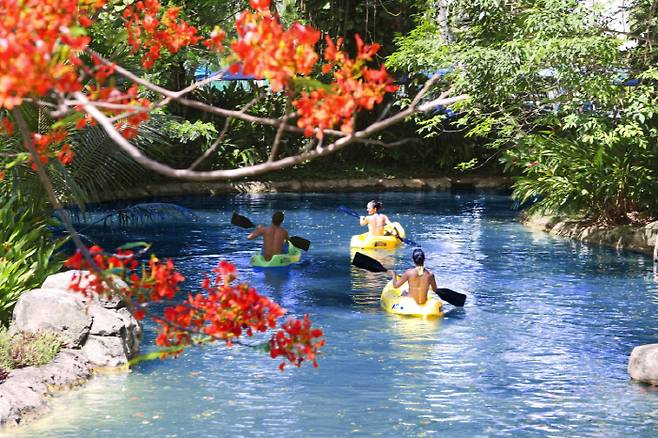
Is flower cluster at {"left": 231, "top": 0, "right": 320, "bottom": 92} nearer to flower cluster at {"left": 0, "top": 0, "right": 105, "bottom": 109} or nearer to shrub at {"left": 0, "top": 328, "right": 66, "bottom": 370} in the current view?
flower cluster at {"left": 0, "top": 0, "right": 105, "bottom": 109}

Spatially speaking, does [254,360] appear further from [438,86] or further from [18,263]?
[438,86]

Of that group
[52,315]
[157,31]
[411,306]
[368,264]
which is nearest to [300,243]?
[368,264]

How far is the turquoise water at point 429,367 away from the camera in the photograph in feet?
32.2

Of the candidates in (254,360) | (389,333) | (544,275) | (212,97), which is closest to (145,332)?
(254,360)

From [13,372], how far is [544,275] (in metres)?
10.5

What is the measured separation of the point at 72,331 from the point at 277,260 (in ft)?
24.3

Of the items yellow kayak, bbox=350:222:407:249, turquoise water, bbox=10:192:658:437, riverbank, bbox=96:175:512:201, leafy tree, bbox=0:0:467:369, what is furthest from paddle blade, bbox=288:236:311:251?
leafy tree, bbox=0:0:467:369

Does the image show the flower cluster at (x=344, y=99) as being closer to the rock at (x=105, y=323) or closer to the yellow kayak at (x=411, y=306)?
the rock at (x=105, y=323)

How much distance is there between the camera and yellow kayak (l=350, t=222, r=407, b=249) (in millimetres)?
21203

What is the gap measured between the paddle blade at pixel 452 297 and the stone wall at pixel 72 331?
15.1 ft

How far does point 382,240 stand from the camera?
21.2 metres

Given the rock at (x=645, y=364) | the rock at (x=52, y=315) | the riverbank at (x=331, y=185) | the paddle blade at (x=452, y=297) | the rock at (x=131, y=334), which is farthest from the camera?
the riverbank at (x=331, y=185)

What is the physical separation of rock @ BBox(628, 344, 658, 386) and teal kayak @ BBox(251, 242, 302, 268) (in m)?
8.35

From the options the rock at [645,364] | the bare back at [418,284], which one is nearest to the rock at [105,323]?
the bare back at [418,284]
